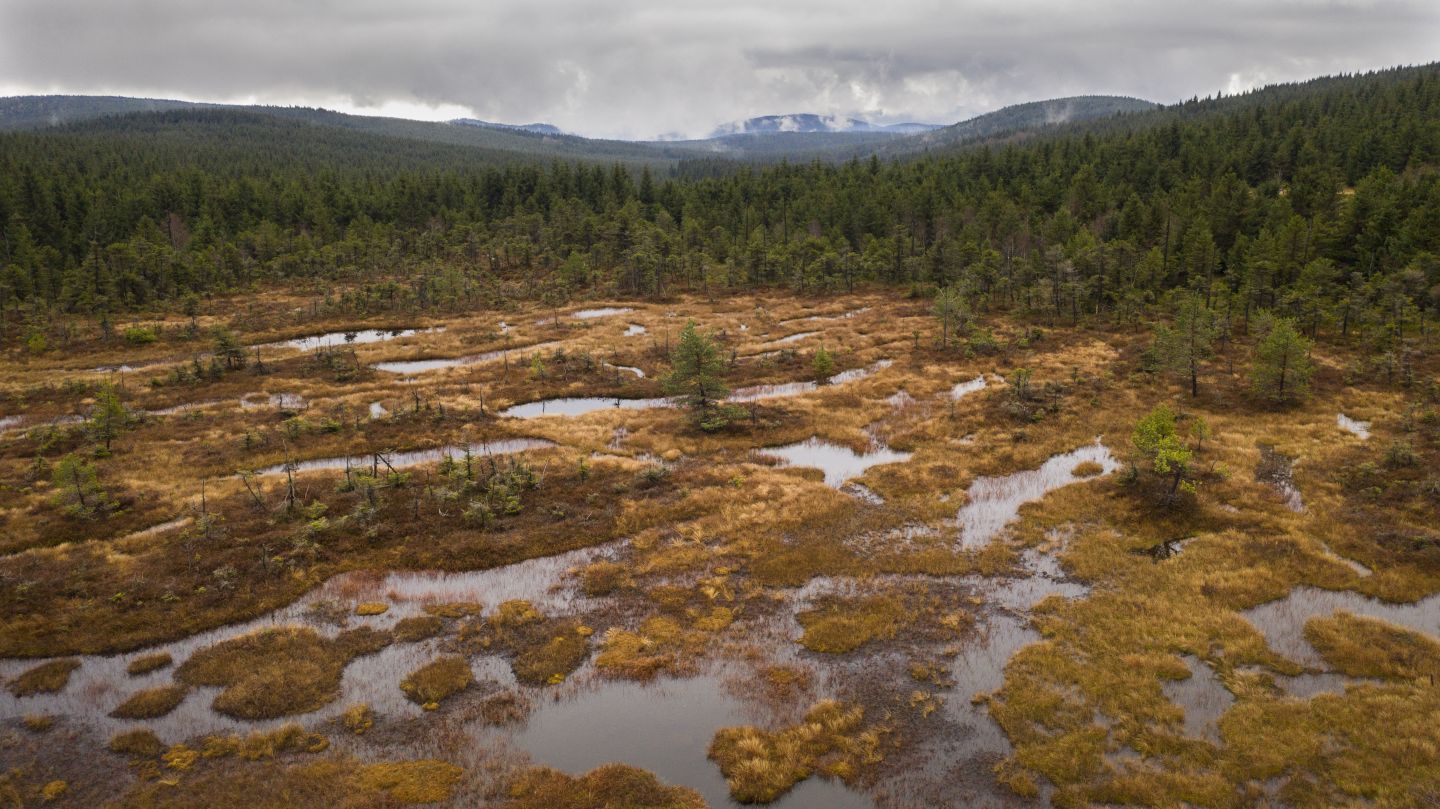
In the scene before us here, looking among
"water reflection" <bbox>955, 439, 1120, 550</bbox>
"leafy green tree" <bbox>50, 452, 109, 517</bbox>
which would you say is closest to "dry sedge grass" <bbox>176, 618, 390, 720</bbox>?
"leafy green tree" <bbox>50, 452, 109, 517</bbox>

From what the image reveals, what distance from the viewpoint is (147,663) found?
2948 centimetres

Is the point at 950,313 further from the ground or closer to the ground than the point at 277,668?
further from the ground

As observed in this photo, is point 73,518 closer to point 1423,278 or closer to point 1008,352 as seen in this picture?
point 1008,352

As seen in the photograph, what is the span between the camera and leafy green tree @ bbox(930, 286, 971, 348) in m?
83.8

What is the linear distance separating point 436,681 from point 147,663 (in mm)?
12360

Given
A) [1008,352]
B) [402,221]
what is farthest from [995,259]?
[402,221]

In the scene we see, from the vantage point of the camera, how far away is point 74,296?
108562 millimetres

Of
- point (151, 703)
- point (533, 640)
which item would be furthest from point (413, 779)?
point (151, 703)

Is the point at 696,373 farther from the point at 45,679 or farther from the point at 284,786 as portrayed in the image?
the point at 45,679

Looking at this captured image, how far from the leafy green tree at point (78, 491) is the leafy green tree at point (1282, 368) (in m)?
80.7

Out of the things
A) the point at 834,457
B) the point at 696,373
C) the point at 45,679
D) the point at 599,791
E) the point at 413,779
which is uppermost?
the point at 696,373

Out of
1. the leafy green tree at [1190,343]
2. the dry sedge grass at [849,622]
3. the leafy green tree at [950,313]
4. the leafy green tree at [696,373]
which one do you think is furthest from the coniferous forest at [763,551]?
the leafy green tree at [950,313]

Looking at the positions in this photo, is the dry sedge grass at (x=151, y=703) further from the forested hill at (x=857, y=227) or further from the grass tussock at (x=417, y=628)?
the forested hill at (x=857, y=227)

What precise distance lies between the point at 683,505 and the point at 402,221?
15295 centimetres
